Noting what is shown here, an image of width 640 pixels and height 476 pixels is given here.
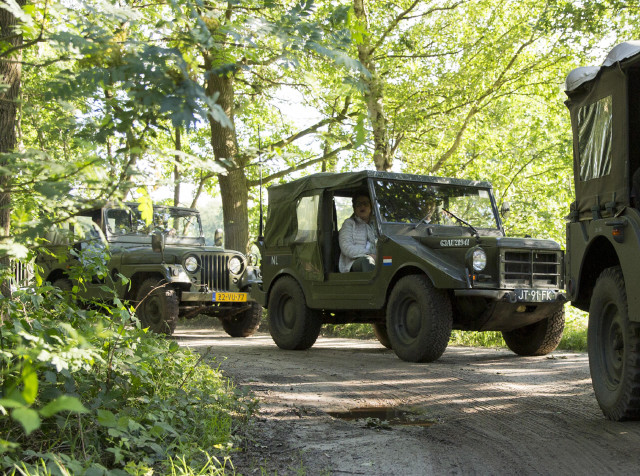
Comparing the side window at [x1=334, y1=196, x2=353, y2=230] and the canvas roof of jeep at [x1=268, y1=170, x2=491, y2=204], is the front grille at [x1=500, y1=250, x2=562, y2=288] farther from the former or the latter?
the side window at [x1=334, y1=196, x2=353, y2=230]

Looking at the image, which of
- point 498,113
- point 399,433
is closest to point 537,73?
point 498,113

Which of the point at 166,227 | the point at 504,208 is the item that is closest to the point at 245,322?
the point at 166,227

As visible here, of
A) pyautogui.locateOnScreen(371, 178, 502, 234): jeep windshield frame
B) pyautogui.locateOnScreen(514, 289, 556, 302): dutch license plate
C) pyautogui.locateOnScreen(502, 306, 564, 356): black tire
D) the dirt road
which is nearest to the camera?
the dirt road

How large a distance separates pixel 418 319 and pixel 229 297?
456cm

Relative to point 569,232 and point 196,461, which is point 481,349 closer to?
point 569,232

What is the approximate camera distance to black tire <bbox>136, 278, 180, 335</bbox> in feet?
36.6

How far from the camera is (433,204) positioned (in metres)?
9.37

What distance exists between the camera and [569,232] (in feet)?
18.6

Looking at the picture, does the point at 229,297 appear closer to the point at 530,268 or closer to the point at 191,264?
the point at 191,264

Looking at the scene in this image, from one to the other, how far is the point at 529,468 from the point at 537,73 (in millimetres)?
14761

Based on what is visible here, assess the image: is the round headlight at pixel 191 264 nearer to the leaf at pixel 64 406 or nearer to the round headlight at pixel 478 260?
the round headlight at pixel 478 260

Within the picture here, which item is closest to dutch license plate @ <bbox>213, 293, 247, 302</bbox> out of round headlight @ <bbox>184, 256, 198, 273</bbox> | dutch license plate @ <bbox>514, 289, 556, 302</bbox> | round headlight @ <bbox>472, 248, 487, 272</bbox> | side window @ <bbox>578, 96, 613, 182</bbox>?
round headlight @ <bbox>184, 256, 198, 273</bbox>

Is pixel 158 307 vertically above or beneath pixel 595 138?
beneath

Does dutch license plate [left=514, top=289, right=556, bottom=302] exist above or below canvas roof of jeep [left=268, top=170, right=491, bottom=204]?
below
